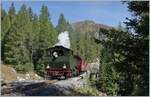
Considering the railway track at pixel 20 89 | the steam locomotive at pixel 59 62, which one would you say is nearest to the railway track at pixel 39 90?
the railway track at pixel 20 89

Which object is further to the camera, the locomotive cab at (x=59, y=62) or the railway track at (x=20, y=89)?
the locomotive cab at (x=59, y=62)

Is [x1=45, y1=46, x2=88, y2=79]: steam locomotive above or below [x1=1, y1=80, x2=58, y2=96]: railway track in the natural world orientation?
above

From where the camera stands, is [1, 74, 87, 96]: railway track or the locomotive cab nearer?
[1, 74, 87, 96]: railway track

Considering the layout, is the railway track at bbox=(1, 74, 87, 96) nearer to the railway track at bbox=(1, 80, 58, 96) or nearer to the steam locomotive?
the railway track at bbox=(1, 80, 58, 96)

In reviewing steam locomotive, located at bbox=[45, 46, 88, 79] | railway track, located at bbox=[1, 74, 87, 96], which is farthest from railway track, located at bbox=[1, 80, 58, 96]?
steam locomotive, located at bbox=[45, 46, 88, 79]

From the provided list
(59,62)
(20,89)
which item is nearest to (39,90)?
(20,89)

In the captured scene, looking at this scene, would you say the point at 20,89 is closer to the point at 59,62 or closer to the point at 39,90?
the point at 39,90

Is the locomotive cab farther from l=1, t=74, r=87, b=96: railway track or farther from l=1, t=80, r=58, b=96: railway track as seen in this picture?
l=1, t=74, r=87, b=96: railway track

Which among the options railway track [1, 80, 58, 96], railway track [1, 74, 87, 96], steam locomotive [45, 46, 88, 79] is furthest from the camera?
steam locomotive [45, 46, 88, 79]

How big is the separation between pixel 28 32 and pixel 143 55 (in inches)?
2500

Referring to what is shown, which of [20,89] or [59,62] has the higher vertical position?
[59,62]

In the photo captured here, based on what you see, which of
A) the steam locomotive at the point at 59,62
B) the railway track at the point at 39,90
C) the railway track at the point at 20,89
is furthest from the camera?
the steam locomotive at the point at 59,62

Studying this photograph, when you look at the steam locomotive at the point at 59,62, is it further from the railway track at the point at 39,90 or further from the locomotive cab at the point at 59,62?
the railway track at the point at 39,90

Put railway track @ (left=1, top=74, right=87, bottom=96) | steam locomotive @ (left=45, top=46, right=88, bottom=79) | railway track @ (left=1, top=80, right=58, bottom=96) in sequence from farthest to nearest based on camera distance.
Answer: steam locomotive @ (left=45, top=46, right=88, bottom=79) < railway track @ (left=1, top=80, right=58, bottom=96) < railway track @ (left=1, top=74, right=87, bottom=96)
